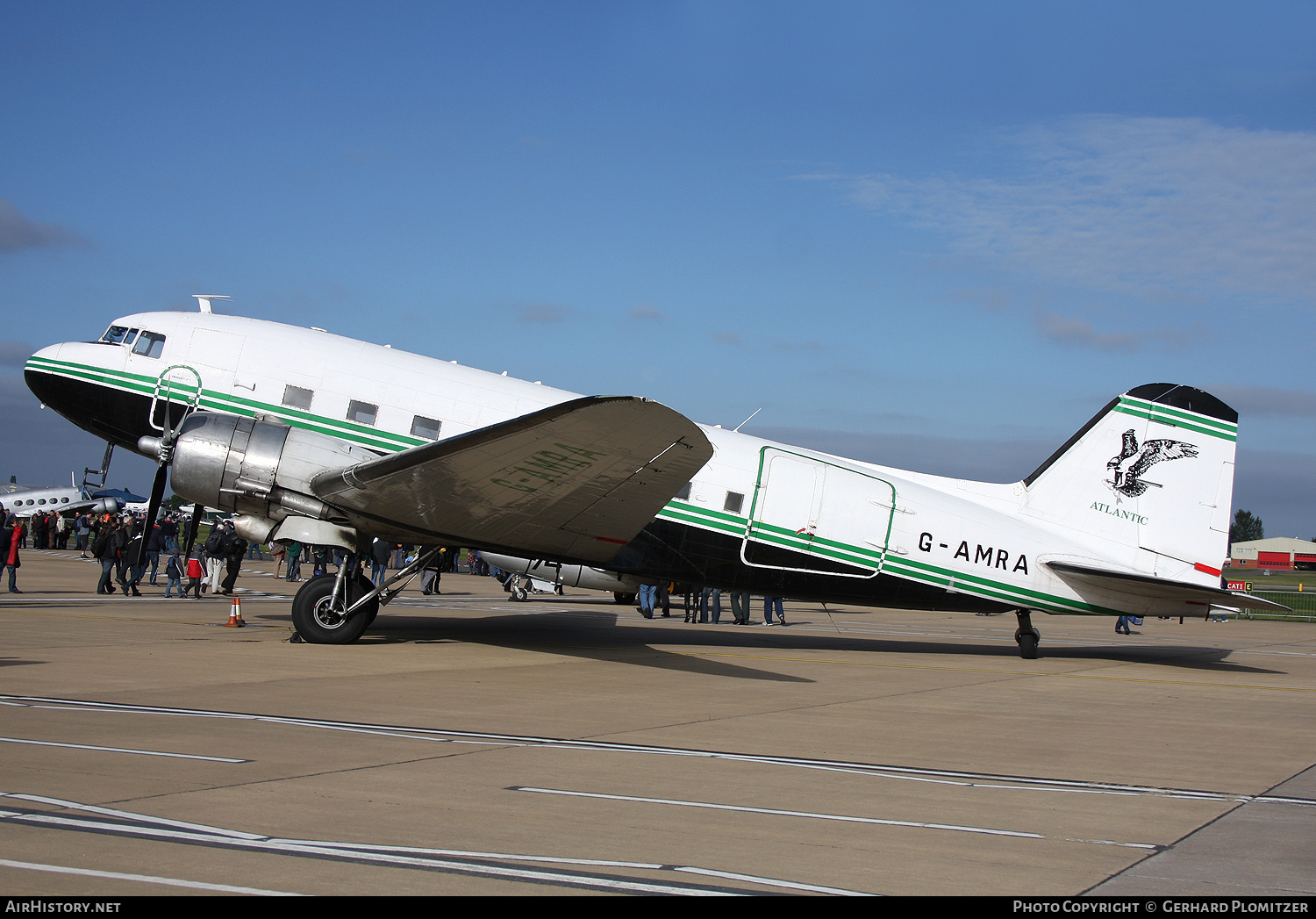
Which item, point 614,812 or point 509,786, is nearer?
point 614,812

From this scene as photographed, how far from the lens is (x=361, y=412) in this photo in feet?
46.1

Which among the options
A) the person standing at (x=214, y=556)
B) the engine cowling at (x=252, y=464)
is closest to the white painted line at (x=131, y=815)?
the engine cowling at (x=252, y=464)

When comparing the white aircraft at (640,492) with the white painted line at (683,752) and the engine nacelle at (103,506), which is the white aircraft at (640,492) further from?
the engine nacelle at (103,506)

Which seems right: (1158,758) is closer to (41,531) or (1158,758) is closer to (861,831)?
(861,831)

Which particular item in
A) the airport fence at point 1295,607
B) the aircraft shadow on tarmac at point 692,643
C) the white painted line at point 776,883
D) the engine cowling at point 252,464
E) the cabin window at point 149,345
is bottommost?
the white painted line at point 776,883

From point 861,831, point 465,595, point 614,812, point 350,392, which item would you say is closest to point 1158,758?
point 861,831

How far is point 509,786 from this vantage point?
20.1 feet

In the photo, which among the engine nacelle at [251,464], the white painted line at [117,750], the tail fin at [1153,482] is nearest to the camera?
the white painted line at [117,750]

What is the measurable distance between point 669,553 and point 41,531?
4522 centimetres

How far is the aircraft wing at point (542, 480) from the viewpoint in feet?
34.2

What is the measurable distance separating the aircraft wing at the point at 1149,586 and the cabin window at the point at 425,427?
9205 millimetres

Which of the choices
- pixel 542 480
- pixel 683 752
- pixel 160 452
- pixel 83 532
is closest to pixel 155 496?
pixel 160 452

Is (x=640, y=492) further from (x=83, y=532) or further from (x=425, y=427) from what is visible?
(x=83, y=532)
